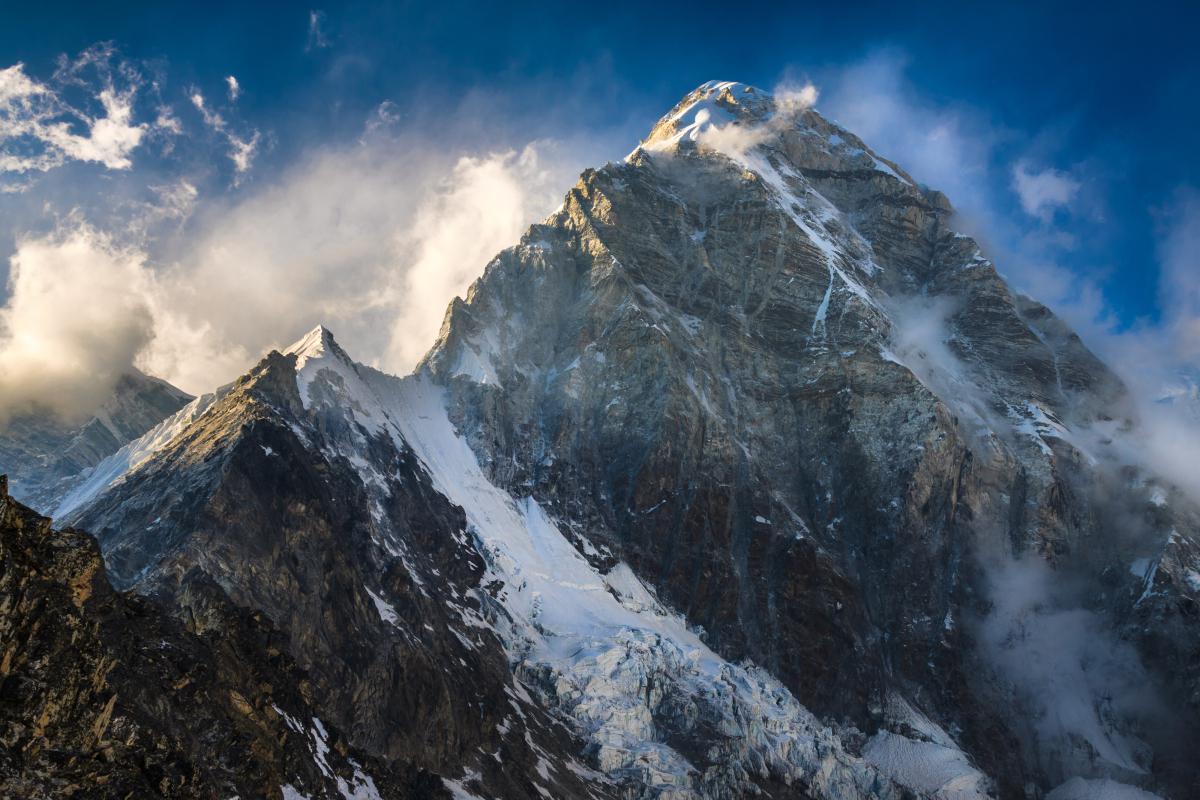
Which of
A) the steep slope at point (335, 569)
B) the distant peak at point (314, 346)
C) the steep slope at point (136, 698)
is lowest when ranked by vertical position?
the steep slope at point (136, 698)

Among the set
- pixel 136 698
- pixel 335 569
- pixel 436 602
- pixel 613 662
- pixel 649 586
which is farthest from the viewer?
pixel 649 586

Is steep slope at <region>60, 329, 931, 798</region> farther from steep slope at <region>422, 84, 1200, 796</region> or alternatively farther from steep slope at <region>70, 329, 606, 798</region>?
steep slope at <region>422, 84, 1200, 796</region>

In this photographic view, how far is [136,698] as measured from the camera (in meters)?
49.8

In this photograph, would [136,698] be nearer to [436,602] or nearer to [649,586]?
[436,602]

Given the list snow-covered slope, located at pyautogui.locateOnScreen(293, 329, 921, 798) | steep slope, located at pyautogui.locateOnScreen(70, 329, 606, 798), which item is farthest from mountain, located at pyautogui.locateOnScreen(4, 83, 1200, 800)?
snow-covered slope, located at pyautogui.locateOnScreen(293, 329, 921, 798)

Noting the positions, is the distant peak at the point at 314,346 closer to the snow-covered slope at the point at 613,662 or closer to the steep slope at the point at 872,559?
the snow-covered slope at the point at 613,662

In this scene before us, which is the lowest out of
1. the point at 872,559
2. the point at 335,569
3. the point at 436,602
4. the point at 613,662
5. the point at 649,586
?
the point at 335,569

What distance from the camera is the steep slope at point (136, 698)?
36.5 metres

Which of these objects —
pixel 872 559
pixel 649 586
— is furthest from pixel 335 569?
pixel 872 559

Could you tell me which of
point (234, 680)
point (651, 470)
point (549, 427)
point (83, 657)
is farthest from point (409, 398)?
point (83, 657)

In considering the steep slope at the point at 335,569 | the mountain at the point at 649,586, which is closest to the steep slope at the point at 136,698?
the steep slope at the point at 335,569

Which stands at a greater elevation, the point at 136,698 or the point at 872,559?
the point at 872,559

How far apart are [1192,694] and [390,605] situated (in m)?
131

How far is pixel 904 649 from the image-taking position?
18025 centimetres
